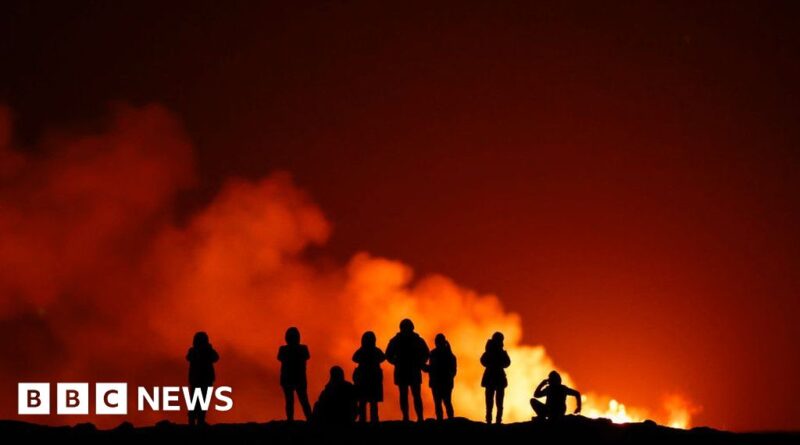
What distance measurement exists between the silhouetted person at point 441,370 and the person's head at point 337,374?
4205 millimetres

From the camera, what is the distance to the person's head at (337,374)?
2391 centimetres

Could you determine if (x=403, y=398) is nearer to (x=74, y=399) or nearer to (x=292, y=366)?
(x=292, y=366)

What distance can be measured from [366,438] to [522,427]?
3.40 m

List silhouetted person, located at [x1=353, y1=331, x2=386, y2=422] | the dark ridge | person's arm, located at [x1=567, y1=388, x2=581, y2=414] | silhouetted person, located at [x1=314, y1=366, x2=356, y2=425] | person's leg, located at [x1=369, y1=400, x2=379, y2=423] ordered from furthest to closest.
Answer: person's leg, located at [x1=369, y1=400, x2=379, y2=423] < silhouetted person, located at [x1=353, y1=331, x2=386, y2=422] < person's arm, located at [x1=567, y1=388, x2=581, y2=414] < silhouetted person, located at [x1=314, y1=366, x2=356, y2=425] < the dark ridge

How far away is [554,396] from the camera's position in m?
27.0

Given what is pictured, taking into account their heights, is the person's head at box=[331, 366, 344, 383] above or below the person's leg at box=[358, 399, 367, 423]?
above

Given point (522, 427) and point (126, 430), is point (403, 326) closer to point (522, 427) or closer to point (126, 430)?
point (522, 427)

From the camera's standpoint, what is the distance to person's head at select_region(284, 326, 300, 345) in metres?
27.2

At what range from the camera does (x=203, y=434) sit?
971 inches

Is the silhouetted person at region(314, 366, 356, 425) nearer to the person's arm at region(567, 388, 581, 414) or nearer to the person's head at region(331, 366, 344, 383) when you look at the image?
the person's head at region(331, 366, 344, 383)

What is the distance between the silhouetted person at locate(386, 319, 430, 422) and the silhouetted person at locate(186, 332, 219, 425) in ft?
12.5

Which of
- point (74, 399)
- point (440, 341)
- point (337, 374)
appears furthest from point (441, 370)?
point (74, 399)

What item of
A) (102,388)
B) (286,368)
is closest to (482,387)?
(286,368)

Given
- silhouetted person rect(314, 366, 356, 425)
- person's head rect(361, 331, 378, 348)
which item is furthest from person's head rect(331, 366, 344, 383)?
person's head rect(361, 331, 378, 348)
